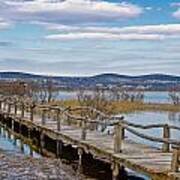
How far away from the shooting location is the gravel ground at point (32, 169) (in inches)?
715

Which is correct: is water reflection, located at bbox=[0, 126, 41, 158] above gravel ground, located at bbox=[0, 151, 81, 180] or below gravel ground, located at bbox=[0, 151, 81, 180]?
below

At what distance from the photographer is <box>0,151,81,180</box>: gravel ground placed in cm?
1817

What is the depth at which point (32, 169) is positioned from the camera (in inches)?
773

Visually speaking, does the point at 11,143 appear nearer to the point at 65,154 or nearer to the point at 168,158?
the point at 65,154

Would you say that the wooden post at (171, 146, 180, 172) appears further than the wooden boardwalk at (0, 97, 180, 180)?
No

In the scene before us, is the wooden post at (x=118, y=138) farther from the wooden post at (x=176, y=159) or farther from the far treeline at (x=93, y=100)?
the far treeline at (x=93, y=100)

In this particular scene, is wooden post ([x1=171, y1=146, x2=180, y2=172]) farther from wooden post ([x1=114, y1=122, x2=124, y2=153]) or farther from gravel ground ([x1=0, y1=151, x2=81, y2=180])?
gravel ground ([x1=0, y1=151, x2=81, y2=180])

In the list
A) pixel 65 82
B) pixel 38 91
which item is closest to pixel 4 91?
pixel 38 91

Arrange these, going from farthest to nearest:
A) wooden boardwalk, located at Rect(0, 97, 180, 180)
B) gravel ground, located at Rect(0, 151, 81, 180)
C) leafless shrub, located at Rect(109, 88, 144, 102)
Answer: leafless shrub, located at Rect(109, 88, 144, 102) < gravel ground, located at Rect(0, 151, 81, 180) < wooden boardwalk, located at Rect(0, 97, 180, 180)

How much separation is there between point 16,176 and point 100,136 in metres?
4.85

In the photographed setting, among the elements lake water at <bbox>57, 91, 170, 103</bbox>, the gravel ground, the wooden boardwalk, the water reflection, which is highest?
the wooden boardwalk

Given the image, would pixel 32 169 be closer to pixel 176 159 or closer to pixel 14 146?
pixel 176 159

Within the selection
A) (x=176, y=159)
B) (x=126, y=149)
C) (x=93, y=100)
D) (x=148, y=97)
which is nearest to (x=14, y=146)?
(x=126, y=149)

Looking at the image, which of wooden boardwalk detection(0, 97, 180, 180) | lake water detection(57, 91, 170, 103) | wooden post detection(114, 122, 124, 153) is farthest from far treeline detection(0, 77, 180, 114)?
wooden post detection(114, 122, 124, 153)
